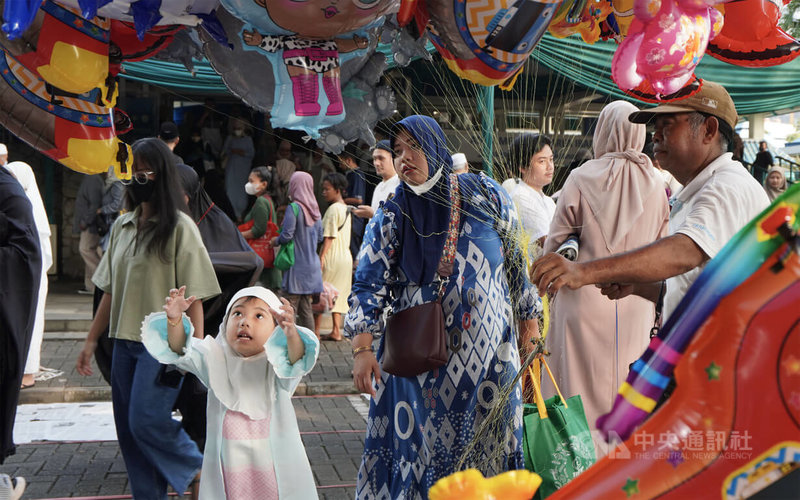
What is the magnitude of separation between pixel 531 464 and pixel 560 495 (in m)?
1.59

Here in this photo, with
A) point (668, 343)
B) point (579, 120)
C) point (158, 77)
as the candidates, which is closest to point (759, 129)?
point (158, 77)

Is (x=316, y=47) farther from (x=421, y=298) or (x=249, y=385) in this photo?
(x=249, y=385)

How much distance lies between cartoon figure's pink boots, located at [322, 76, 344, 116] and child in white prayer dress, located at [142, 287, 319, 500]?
0.87 meters

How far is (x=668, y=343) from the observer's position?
1657 millimetres

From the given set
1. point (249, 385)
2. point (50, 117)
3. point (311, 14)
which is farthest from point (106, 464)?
point (311, 14)

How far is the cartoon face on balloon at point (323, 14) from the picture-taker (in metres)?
2.46

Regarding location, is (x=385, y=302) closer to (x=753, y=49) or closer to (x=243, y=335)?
(x=243, y=335)

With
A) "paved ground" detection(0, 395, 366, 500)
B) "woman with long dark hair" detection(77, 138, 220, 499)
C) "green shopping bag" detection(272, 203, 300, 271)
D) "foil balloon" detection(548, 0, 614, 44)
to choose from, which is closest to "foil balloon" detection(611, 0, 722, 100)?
"foil balloon" detection(548, 0, 614, 44)

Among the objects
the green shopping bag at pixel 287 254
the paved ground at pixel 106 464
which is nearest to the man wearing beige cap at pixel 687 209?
the paved ground at pixel 106 464

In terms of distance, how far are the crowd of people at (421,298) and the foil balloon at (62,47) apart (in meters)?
0.83

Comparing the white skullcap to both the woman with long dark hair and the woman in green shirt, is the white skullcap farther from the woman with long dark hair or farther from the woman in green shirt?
the woman in green shirt

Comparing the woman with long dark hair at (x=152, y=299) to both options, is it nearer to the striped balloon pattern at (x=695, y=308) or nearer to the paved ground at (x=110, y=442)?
the paved ground at (x=110, y=442)

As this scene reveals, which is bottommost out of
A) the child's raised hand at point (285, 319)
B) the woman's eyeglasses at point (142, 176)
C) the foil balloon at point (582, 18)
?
the child's raised hand at point (285, 319)

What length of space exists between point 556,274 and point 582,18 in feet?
3.85
